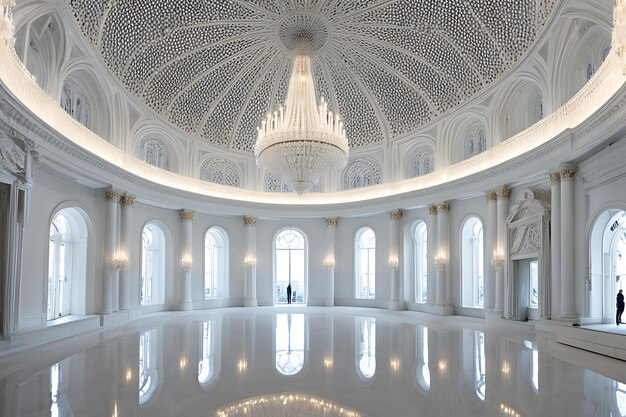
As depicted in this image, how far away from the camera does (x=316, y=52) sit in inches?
680

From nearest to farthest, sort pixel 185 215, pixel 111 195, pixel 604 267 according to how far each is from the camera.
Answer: pixel 604 267, pixel 111 195, pixel 185 215

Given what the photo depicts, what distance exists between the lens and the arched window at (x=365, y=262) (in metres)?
22.8

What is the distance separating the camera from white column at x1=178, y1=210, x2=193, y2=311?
2016 centimetres

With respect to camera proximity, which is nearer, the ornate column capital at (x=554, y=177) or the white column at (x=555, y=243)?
the white column at (x=555, y=243)

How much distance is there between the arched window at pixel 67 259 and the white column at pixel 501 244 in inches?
515

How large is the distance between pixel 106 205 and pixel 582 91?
14.3 m

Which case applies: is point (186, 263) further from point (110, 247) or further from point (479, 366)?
point (479, 366)

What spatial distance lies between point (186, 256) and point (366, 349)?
12366mm

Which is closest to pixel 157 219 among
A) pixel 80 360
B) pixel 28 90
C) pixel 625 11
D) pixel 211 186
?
pixel 211 186

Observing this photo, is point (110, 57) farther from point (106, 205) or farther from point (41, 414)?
point (41, 414)

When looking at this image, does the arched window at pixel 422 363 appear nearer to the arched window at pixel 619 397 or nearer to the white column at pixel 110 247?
the arched window at pixel 619 397

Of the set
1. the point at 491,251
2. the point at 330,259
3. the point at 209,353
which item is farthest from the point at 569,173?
the point at 330,259

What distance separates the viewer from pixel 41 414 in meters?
5.20

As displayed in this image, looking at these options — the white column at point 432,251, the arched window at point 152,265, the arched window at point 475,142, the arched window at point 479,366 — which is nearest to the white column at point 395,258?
the white column at point 432,251
